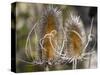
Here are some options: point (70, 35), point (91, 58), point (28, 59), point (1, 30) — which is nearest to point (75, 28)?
point (70, 35)

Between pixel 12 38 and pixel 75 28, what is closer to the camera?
pixel 12 38

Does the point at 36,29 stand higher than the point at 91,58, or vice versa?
the point at 36,29

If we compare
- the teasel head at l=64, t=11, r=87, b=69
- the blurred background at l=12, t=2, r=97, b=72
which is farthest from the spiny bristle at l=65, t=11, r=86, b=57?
the blurred background at l=12, t=2, r=97, b=72

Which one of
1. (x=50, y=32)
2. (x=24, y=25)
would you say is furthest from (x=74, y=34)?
(x=24, y=25)

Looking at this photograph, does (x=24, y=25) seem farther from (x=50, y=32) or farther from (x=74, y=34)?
(x=74, y=34)

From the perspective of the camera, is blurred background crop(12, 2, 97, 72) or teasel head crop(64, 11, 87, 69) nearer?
blurred background crop(12, 2, 97, 72)

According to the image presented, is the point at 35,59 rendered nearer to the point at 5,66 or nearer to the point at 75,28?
the point at 5,66

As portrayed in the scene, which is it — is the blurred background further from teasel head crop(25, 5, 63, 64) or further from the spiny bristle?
the spiny bristle

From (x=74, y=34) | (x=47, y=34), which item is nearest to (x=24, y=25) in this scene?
(x=47, y=34)

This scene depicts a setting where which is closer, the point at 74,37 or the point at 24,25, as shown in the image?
the point at 24,25

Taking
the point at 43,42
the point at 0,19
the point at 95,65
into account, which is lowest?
the point at 95,65

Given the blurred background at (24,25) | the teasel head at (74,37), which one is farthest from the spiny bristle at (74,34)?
the blurred background at (24,25)
